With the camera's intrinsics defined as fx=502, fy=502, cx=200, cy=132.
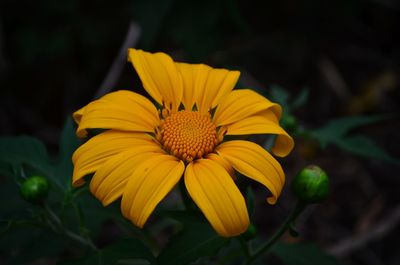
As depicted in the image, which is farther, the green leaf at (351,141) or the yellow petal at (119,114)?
the green leaf at (351,141)

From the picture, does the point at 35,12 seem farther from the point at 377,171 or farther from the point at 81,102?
the point at 377,171

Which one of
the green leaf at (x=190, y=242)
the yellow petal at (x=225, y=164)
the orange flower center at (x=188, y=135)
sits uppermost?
the yellow petal at (x=225, y=164)

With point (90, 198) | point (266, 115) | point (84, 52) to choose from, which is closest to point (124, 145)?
point (266, 115)

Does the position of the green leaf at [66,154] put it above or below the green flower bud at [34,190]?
below

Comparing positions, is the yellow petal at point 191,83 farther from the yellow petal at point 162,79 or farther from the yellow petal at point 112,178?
the yellow petal at point 112,178

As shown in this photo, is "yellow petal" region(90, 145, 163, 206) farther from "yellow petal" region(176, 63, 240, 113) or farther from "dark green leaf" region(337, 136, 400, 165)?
"dark green leaf" region(337, 136, 400, 165)

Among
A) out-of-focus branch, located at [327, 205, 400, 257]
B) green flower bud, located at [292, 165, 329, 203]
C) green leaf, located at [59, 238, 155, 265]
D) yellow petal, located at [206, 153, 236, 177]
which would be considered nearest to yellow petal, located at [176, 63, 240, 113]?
yellow petal, located at [206, 153, 236, 177]

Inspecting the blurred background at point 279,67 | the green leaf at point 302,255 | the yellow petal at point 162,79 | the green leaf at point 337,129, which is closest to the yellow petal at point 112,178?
the yellow petal at point 162,79

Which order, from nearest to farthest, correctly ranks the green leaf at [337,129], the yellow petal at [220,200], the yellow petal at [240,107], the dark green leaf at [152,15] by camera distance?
the yellow petal at [220,200], the yellow petal at [240,107], the green leaf at [337,129], the dark green leaf at [152,15]
